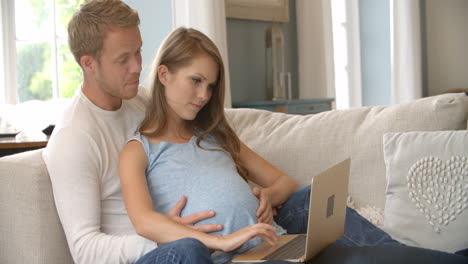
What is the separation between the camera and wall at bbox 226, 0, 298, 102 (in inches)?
174

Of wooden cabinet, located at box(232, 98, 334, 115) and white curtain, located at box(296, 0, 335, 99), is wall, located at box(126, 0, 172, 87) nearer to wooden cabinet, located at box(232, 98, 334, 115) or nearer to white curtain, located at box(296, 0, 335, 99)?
wooden cabinet, located at box(232, 98, 334, 115)

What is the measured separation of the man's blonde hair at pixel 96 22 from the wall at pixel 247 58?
9.20 feet

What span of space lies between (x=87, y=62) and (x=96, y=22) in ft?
0.37

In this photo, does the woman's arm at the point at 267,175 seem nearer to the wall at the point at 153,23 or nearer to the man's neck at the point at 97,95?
the man's neck at the point at 97,95

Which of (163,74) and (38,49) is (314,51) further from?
(163,74)

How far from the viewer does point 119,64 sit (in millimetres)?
1580

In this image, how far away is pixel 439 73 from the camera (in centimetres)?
638

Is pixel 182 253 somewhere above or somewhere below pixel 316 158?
below

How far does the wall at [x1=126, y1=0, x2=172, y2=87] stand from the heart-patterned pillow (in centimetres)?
226

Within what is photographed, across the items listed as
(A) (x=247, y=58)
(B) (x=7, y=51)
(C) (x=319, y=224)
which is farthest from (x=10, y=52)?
(C) (x=319, y=224)

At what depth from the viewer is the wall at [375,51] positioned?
6062mm

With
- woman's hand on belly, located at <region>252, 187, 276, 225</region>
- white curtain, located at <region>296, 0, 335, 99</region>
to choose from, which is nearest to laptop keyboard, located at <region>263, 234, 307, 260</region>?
woman's hand on belly, located at <region>252, 187, 276, 225</region>

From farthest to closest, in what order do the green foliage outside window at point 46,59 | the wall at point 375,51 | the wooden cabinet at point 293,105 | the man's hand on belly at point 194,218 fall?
the wall at point 375,51 → the green foliage outside window at point 46,59 → the wooden cabinet at point 293,105 → the man's hand on belly at point 194,218

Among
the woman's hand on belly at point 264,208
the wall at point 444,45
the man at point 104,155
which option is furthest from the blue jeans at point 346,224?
the wall at point 444,45
